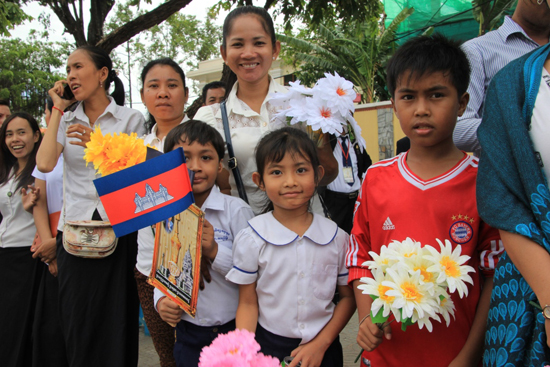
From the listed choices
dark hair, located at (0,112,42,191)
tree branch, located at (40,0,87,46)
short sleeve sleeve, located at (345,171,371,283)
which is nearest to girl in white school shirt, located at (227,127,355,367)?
short sleeve sleeve, located at (345,171,371,283)

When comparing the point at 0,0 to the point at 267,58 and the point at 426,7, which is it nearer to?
the point at 267,58

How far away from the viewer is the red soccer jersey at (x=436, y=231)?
1.58 meters

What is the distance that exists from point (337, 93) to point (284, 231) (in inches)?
26.2

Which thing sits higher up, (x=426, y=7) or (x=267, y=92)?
(x=426, y=7)

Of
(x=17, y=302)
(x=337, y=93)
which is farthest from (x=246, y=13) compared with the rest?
(x=17, y=302)

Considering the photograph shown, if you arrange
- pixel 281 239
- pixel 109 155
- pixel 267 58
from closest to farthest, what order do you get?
pixel 109 155
pixel 281 239
pixel 267 58

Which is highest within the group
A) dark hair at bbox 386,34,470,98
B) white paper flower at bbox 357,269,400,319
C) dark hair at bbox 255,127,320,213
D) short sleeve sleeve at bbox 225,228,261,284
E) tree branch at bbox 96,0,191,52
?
tree branch at bbox 96,0,191,52

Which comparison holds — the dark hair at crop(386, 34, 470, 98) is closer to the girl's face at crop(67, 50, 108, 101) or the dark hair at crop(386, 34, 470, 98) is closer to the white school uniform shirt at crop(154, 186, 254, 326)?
the white school uniform shirt at crop(154, 186, 254, 326)

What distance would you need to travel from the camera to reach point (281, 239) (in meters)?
1.89

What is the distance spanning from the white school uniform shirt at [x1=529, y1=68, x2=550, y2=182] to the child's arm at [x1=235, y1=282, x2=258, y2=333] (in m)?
1.20

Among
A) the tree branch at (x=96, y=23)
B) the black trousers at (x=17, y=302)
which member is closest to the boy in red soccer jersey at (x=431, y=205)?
the black trousers at (x=17, y=302)

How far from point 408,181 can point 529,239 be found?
1.83ft

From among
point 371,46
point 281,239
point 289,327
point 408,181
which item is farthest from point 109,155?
point 371,46

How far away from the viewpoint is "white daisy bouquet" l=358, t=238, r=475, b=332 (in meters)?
1.33
